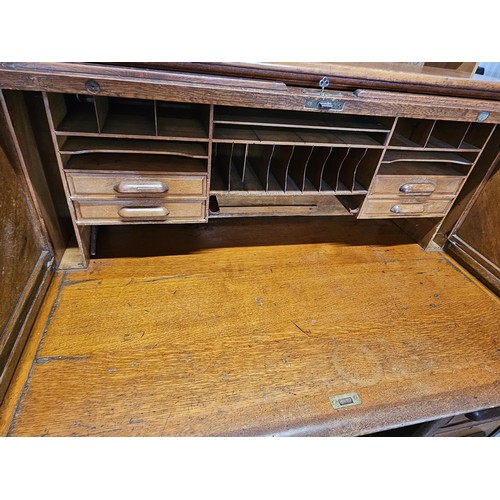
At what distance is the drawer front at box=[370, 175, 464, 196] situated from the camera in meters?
1.15

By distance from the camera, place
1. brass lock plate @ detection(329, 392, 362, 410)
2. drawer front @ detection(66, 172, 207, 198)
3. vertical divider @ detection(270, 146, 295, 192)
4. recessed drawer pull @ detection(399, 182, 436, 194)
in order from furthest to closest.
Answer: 1. recessed drawer pull @ detection(399, 182, 436, 194)
2. vertical divider @ detection(270, 146, 295, 192)
3. drawer front @ detection(66, 172, 207, 198)
4. brass lock plate @ detection(329, 392, 362, 410)

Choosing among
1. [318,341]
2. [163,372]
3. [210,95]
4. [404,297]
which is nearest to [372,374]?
[318,341]

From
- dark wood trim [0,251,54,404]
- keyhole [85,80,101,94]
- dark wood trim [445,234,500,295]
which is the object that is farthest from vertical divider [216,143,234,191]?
dark wood trim [445,234,500,295]

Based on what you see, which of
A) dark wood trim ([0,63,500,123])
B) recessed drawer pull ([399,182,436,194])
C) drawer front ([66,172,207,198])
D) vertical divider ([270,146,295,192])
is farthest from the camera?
recessed drawer pull ([399,182,436,194])

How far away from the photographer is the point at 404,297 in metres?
1.16

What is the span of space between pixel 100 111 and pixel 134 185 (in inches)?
7.9

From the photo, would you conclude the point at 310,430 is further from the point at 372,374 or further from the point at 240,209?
the point at 240,209

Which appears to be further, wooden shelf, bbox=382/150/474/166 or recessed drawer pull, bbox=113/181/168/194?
wooden shelf, bbox=382/150/474/166

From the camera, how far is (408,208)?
123 cm

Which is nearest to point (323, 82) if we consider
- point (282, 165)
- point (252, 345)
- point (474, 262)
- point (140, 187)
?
point (282, 165)

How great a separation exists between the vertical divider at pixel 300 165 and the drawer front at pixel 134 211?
342mm

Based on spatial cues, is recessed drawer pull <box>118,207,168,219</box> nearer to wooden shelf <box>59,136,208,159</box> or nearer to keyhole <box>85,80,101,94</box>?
wooden shelf <box>59,136,208,159</box>

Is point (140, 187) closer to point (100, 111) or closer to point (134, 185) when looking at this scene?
point (134, 185)

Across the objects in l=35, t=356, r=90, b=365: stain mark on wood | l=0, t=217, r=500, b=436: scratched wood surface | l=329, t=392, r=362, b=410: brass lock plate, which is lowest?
l=35, t=356, r=90, b=365: stain mark on wood
